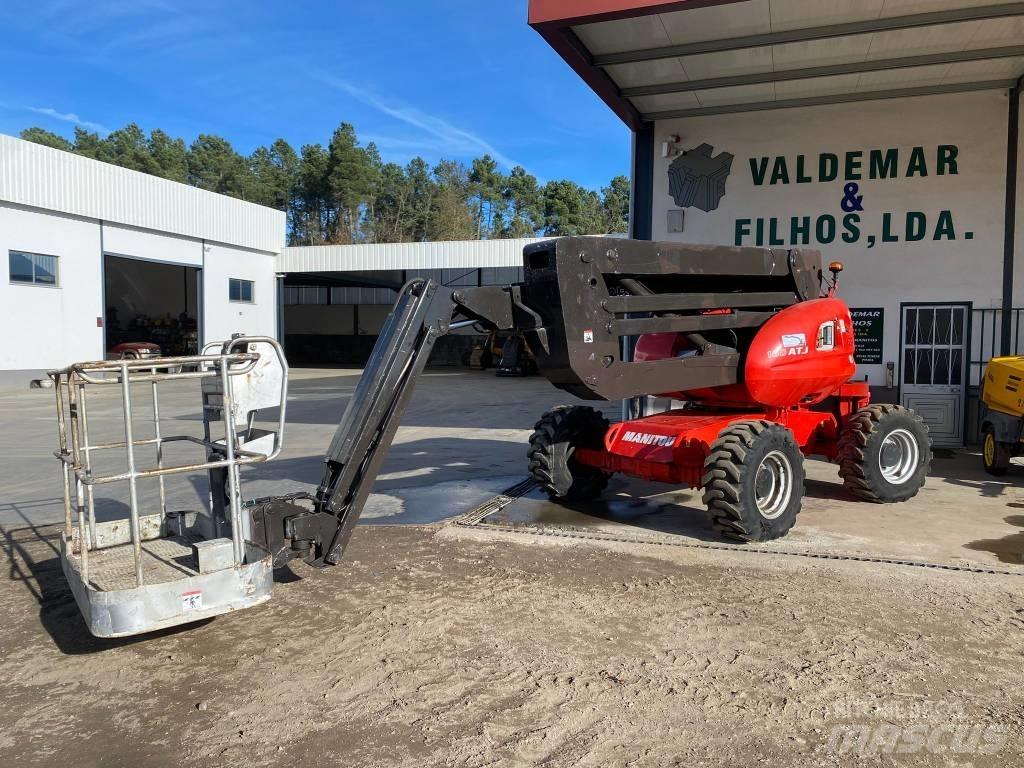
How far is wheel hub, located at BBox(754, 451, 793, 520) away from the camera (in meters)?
6.70

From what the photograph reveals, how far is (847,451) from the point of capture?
798 centimetres

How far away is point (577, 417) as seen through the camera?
809 centimetres

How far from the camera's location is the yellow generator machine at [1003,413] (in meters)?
9.14

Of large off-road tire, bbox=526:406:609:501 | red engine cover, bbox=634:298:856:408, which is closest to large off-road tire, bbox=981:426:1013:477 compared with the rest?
red engine cover, bbox=634:298:856:408

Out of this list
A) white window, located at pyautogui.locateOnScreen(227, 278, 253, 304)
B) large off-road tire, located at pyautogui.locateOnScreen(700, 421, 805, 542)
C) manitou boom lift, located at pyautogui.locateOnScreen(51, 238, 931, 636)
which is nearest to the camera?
manitou boom lift, located at pyautogui.locateOnScreen(51, 238, 931, 636)

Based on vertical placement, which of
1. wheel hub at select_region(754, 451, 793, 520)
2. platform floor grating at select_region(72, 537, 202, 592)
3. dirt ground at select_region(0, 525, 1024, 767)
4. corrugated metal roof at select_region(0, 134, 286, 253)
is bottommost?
dirt ground at select_region(0, 525, 1024, 767)

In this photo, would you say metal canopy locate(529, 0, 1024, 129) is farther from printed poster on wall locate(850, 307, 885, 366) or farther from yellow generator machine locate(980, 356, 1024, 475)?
yellow generator machine locate(980, 356, 1024, 475)

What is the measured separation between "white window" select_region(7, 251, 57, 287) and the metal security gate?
79.2 ft

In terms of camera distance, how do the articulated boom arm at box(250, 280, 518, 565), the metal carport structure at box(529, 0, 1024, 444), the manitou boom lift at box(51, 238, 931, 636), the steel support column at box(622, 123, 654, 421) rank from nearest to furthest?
the manitou boom lift at box(51, 238, 931, 636) → the articulated boom arm at box(250, 280, 518, 565) → the metal carport structure at box(529, 0, 1024, 444) → the steel support column at box(622, 123, 654, 421)

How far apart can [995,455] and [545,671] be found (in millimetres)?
7564

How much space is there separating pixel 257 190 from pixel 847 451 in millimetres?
79934

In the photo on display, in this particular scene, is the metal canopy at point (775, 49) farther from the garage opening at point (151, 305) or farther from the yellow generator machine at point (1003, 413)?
the garage opening at point (151, 305)

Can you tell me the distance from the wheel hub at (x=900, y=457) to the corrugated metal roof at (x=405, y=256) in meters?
27.2

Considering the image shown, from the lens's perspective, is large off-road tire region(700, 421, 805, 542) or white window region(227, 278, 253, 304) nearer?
large off-road tire region(700, 421, 805, 542)
